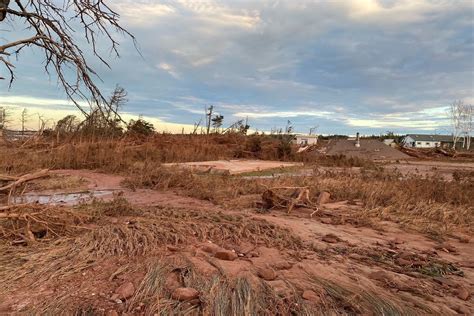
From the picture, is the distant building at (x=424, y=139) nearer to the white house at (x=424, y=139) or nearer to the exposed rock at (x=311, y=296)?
the white house at (x=424, y=139)

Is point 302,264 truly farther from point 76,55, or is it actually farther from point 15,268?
point 76,55

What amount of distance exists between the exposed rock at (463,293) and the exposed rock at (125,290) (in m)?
2.61

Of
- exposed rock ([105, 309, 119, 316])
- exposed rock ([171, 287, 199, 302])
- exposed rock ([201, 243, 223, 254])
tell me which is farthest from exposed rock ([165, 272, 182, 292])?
exposed rock ([201, 243, 223, 254])

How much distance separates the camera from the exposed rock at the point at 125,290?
273 cm

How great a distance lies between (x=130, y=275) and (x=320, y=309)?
1535 millimetres

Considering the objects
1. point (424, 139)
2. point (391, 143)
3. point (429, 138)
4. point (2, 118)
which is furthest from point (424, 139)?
point (2, 118)

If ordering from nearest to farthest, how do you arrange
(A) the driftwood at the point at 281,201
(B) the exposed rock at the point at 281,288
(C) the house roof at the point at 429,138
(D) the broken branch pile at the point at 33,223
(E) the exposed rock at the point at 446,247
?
(B) the exposed rock at the point at 281,288
(D) the broken branch pile at the point at 33,223
(E) the exposed rock at the point at 446,247
(A) the driftwood at the point at 281,201
(C) the house roof at the point at 429,138

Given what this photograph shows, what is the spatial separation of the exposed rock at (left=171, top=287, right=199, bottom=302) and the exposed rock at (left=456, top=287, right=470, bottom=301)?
2.13 metres

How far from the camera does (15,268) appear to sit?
312cm

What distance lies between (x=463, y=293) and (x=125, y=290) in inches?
106

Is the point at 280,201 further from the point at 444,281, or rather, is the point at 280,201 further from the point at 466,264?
the point at 444,281

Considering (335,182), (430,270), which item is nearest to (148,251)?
(430,270)

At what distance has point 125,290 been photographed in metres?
2.78

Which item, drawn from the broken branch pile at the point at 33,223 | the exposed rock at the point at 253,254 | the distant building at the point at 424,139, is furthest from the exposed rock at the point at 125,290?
the distant building at the point at 424,139
